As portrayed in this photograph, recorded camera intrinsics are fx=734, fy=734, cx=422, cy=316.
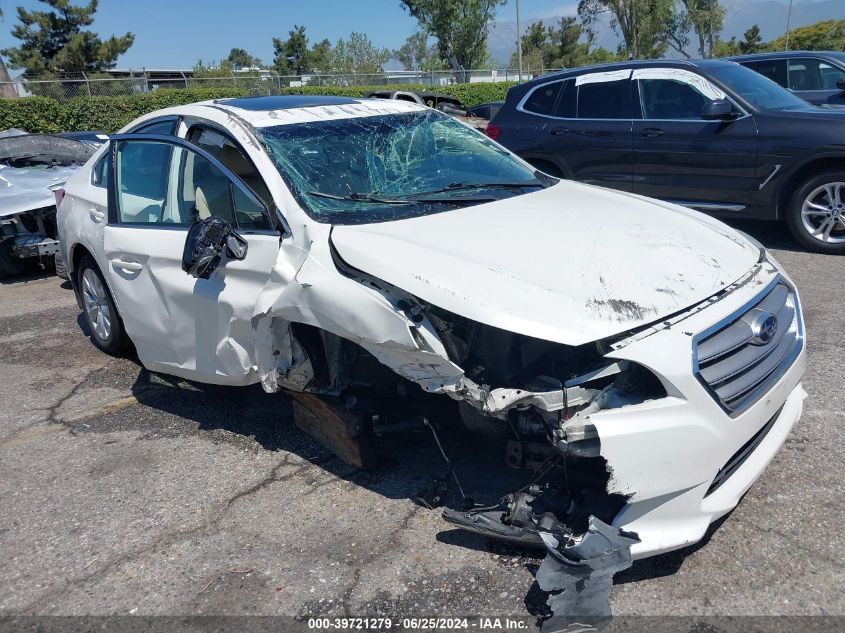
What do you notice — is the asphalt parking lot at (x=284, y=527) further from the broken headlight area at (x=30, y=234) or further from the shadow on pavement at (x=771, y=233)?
the broken headlight area at (x=30, y=234)

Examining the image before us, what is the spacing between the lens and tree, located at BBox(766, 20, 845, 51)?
54.6 meters

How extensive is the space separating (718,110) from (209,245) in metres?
5.35

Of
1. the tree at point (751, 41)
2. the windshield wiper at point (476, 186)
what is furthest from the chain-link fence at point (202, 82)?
Result: the tree at point (751, 41)

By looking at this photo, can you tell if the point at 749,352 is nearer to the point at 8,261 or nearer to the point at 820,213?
the point at 820,213

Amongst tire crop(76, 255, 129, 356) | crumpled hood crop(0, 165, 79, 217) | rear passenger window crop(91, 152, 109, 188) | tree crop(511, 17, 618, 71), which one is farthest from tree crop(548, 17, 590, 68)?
tire crop(76, 255, 129, 356)

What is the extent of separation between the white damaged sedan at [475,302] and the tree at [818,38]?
6004cm

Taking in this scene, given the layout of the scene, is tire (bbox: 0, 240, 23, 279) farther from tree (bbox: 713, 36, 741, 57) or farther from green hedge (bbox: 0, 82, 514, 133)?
tree (bbox: 713, 36, 741, 57)

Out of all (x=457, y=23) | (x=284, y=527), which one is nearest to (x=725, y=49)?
(x=457, y=23)

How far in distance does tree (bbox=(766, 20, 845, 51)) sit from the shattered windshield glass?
195 ft

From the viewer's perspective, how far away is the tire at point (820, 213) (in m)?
6.77

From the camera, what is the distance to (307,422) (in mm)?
3867

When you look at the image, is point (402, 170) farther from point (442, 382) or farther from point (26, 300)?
point (26, 300)

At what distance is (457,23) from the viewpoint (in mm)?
47750

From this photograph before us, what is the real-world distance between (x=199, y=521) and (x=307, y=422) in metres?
0.76
